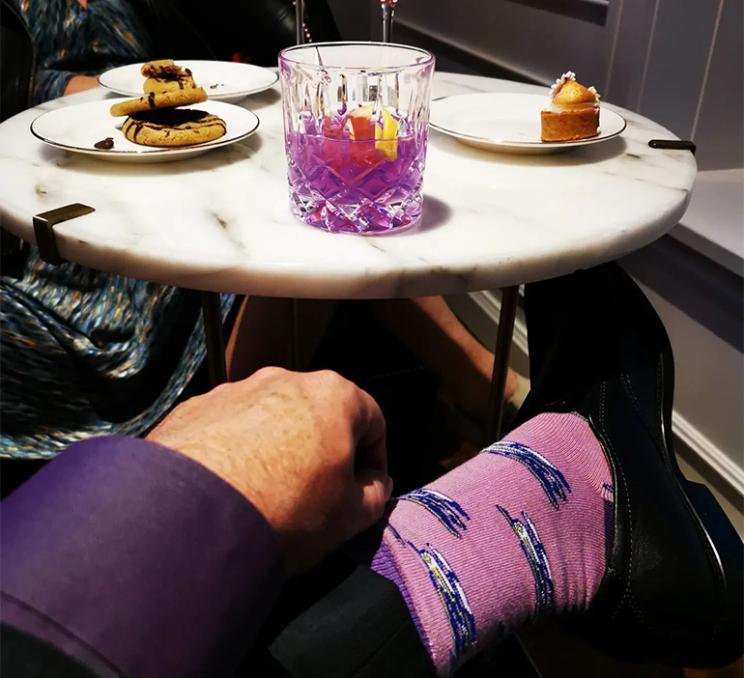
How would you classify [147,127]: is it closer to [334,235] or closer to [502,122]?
[334,235]

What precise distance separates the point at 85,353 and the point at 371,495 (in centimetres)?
53

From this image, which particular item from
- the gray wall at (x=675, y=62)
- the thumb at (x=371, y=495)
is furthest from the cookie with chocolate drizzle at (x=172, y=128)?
the gray wall at (x=675, y=62)

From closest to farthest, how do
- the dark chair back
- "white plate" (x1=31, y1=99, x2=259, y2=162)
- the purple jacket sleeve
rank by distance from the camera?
the purple jacket sleeve, "white plate" (x1=31, y1=99, x2=259, y2=162), the dark chair back

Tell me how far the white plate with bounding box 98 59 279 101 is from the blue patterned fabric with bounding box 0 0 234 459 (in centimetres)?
24

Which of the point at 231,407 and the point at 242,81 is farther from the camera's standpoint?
the point at 242,81

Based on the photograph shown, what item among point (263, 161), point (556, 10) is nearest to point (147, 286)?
point (263, 161)

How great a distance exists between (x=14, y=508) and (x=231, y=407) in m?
0.14

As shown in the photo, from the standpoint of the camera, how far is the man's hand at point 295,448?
0.36 metres

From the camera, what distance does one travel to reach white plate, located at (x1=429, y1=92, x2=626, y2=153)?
0.69 meters

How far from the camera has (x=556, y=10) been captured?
135cm

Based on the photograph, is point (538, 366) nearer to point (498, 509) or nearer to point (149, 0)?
point (498, 509)

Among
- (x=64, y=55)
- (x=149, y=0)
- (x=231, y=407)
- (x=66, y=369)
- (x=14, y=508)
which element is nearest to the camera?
(x=14, y=508)

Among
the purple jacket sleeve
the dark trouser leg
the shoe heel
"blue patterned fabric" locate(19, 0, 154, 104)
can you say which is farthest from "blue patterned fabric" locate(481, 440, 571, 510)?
"blue patterned fabric" locate(19, 0, 154, 104)

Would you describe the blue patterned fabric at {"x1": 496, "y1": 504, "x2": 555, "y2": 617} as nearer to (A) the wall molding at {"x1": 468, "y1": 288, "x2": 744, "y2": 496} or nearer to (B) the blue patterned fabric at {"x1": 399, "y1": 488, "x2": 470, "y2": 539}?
(B) the blue patterned fabric at {"x1": 399, "y1": 488, "x2": 470, "y2": 539}
